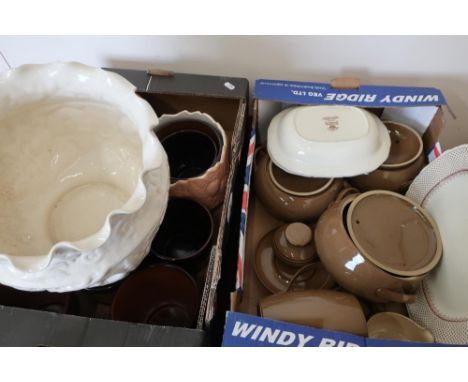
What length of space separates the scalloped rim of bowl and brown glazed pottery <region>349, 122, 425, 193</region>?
1.32ft

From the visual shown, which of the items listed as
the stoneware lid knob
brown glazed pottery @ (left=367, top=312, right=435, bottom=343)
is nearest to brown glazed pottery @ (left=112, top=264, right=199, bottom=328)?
the stoneware lid knob

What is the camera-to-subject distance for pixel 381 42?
655 mm

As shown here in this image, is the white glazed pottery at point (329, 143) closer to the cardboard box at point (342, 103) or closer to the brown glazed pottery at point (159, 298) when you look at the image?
the cardboard box at point (342, 103)

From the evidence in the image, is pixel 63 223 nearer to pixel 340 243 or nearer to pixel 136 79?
pixel 136 79

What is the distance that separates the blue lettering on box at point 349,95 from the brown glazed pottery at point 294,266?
22 centimetres

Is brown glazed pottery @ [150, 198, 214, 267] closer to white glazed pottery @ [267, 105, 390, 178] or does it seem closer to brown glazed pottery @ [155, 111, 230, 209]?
brown glazed pottery @ [155, 111, 230, 209]

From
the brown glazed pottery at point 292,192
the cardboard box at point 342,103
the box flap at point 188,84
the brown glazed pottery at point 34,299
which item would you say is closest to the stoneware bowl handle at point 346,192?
the brown glazed pottery at point 292,192

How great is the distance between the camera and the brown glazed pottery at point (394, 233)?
532 mm

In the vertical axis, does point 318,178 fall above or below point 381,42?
below

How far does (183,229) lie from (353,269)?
298 mm

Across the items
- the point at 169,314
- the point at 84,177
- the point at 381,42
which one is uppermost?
the point at 381,42

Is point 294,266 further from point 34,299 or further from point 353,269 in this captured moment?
point 34,299
